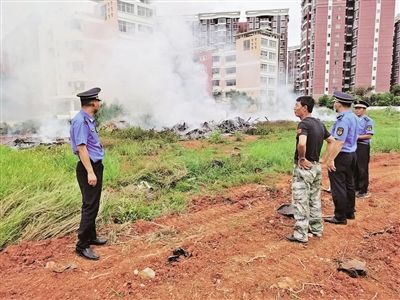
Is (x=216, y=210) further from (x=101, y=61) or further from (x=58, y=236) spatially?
(x=101, y=61)

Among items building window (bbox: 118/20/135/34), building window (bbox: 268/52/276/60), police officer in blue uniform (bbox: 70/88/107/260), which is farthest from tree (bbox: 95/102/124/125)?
police officer in blue uniform (bbox: 70/88/107/260)

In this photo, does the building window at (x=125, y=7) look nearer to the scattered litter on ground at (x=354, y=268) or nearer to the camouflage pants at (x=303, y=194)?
the camouflage pants at (x=303, y=194)

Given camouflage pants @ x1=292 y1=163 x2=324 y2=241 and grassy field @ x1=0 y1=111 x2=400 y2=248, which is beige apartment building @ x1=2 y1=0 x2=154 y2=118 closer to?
grassy field @ x1=0 y1=111 x2=400 y2=248

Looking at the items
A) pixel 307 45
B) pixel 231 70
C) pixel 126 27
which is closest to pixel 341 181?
pixel 126 27

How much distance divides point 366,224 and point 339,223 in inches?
13.8

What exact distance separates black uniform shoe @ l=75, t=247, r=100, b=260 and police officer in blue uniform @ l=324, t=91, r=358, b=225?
2.92 metres

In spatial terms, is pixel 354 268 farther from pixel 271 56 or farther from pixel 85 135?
pixel 271 56

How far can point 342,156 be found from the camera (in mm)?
4352

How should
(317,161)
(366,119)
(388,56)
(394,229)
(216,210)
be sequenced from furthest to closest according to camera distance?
(388,56) → (366,119) → (216,210) → (394,229) → (317,161)

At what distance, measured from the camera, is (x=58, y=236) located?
13.1ft

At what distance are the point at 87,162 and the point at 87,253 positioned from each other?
947 millimetres

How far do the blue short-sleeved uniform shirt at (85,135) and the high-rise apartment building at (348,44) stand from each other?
159 ft

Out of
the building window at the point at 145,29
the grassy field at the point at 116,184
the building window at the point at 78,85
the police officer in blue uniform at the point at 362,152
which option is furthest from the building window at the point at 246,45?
the police officer in blue uniform at the point at 362,152

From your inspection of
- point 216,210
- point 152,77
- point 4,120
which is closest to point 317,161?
point 216,210
